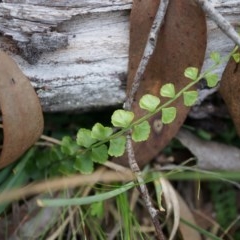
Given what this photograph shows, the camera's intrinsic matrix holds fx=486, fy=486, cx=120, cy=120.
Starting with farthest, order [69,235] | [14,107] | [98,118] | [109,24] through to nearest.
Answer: [98,118] < [69,235] < [109,24] < [14,107]

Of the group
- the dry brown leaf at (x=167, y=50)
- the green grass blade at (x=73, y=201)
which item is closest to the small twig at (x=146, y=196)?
the green grass blade at (x=73, y=201)

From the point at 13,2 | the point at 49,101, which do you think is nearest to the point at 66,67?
the point at 49,101

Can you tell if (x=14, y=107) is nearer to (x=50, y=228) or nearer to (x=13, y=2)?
(x=13, y=2)

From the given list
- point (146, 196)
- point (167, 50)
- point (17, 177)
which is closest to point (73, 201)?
point (146, 196)

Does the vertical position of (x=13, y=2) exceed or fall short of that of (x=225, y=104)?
it exceeds it

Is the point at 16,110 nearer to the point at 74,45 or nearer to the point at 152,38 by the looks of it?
the point at 74,45

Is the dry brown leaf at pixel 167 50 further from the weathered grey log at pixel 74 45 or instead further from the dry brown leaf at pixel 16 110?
the dry brown leaf at pixel 16 110
